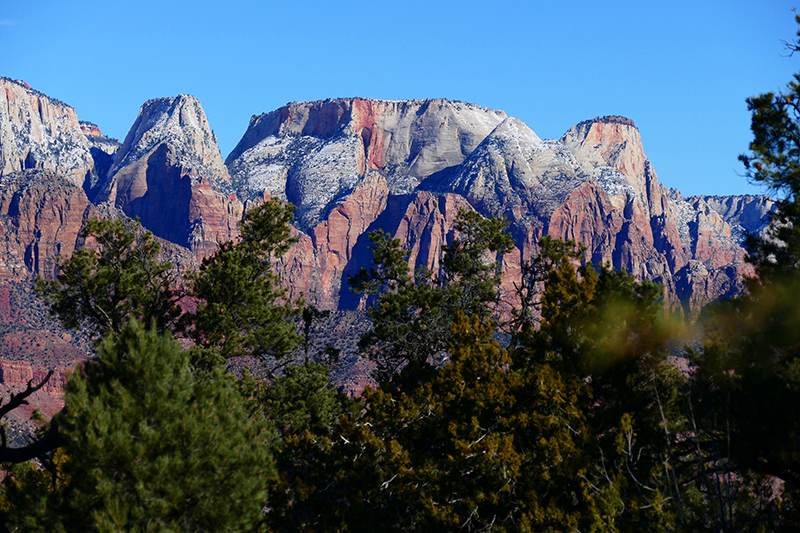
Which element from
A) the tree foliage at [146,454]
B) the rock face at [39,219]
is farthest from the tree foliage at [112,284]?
the rock face at [39,219]

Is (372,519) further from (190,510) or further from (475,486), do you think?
(190,510)

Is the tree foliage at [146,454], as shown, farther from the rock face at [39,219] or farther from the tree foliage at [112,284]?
the rock face at [39,219]

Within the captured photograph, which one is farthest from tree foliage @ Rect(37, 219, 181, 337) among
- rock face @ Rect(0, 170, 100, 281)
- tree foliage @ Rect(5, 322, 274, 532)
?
rock face @ Rect(0, 170, 100, 281)

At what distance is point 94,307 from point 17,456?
14596mm

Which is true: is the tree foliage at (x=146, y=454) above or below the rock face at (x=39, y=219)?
below

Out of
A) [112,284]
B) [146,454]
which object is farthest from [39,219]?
[146,454]

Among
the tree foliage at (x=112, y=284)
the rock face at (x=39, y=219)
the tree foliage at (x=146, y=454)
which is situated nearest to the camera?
the tree foliage at (x=146, y=454)

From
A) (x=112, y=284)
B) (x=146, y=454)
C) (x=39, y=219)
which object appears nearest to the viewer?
(x=146, y=454)

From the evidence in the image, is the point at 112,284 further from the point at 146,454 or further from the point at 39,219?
the point at 39,219

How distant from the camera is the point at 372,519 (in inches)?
763

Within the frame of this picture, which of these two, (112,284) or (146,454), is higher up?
(112,284)

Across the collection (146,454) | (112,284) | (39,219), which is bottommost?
(146,454)

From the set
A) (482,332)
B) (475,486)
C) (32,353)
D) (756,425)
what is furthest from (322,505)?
(32,353)

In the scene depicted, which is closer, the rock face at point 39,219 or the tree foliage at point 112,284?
the tree foliage at point 112,284
